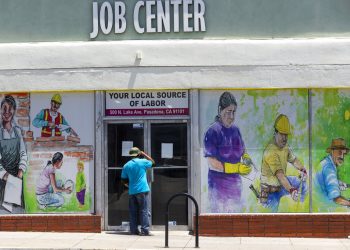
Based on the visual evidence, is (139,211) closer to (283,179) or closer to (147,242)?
(147,242)

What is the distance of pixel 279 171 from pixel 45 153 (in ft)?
16.0

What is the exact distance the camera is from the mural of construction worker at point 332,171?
15336 millimetres

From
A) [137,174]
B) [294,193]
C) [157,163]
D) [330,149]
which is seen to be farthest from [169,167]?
[330,149]

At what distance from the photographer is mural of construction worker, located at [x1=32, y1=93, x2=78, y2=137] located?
52.1ft

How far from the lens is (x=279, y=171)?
15.4 metres

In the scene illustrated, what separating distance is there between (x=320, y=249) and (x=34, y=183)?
606 centimetres

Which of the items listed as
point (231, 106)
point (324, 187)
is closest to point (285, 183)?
point (324, 187)

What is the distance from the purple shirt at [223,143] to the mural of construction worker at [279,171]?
59 centimetres

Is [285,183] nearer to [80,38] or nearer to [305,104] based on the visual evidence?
[305,104]

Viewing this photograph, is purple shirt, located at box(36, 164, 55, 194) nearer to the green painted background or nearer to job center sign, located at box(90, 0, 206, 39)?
the green painted background

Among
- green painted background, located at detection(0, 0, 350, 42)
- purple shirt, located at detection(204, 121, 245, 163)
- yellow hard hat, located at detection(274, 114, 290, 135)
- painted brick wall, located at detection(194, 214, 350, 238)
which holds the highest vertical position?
green painted background, located at detection(0, 0, 350, 42)

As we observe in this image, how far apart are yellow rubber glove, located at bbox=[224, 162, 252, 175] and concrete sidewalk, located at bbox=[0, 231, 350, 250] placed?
52.8 inches

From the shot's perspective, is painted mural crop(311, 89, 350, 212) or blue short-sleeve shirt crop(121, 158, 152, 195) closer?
blue short-sleeve shirt crop(121, 158, 152, 195)

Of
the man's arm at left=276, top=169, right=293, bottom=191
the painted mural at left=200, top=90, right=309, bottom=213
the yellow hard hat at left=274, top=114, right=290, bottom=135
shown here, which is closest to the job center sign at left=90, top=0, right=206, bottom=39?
the painted mural at left=200, top=90, right=309, bottom=213
